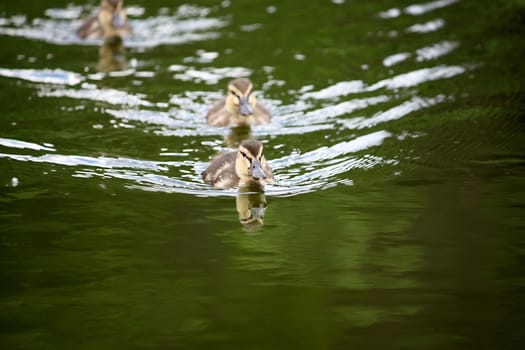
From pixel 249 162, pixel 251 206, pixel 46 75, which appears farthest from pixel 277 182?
pixel 46 75

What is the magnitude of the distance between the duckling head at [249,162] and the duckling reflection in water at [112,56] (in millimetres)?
3408

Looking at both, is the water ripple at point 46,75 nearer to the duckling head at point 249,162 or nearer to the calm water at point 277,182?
the calm water at point 277,182

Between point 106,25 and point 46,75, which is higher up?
point 106,25

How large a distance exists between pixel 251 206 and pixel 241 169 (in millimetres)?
551

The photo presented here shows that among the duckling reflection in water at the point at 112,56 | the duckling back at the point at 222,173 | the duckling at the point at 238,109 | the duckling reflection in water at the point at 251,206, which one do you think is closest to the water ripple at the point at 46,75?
the duckling reflection in water at the point at 112,56

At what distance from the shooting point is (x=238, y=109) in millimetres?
8836

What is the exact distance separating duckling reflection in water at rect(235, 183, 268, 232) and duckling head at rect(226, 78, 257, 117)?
1.54 metres

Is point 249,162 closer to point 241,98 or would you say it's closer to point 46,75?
point 241,98

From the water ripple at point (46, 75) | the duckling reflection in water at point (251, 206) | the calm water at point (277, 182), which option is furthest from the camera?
the water ripple at point (46, 75)

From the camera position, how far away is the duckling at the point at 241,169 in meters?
7.12

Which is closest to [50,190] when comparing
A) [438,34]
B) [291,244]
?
[291,244]

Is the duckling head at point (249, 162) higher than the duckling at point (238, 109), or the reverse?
the duckling at point (238, 109)

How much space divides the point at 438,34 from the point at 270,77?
6.55ft

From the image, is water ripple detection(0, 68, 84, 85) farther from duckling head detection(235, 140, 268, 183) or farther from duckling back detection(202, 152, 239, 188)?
duckling head detection(235, 140, 268, 183)
